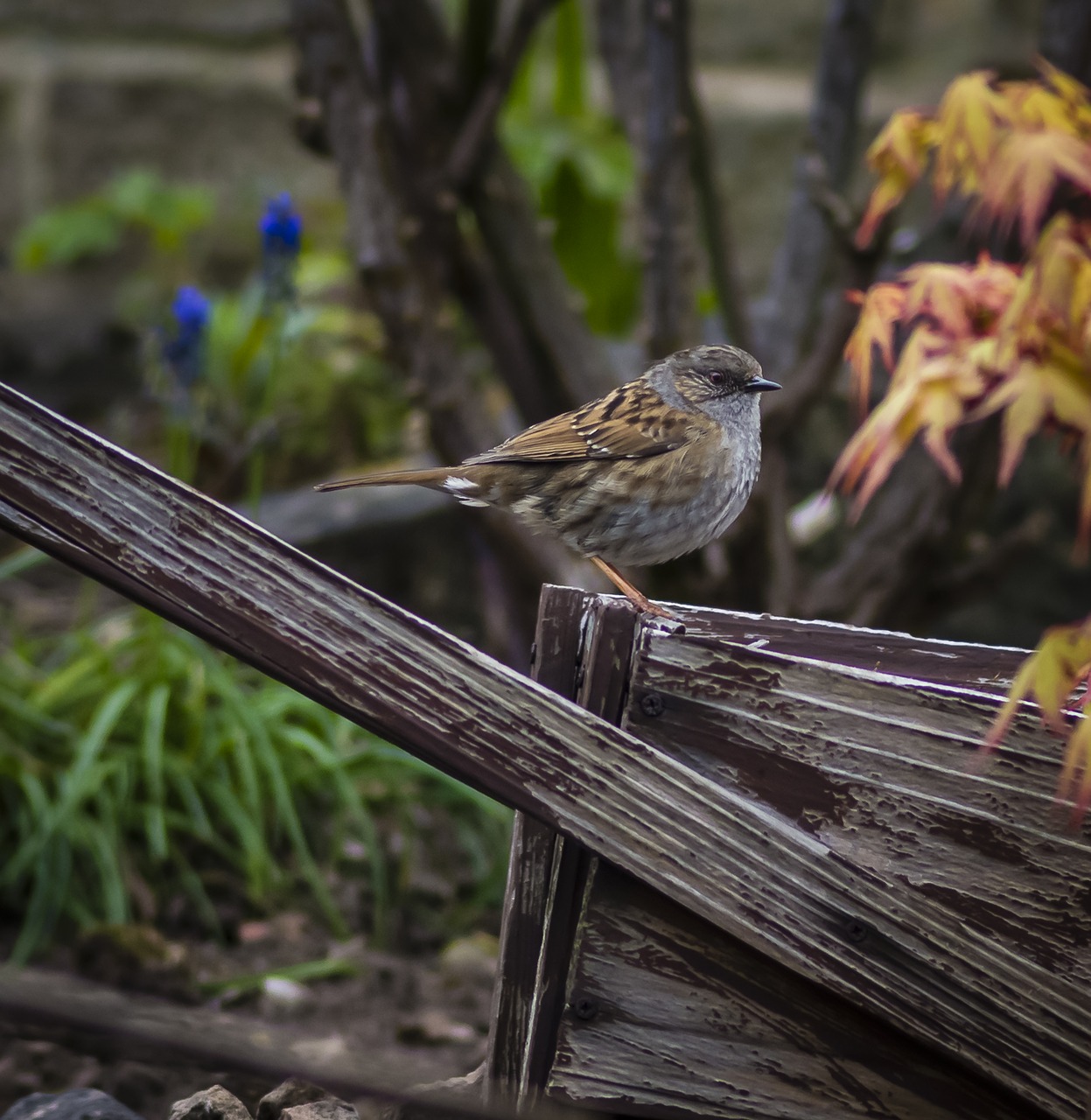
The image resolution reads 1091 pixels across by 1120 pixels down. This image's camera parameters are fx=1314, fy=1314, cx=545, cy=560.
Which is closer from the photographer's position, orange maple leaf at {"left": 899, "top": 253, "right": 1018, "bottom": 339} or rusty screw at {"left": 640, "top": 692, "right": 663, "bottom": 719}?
rusty screw at {"left": 640, "top": 692, "right": 663, "bottom": 719}

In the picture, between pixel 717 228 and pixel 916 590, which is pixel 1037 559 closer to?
pixel 916 590

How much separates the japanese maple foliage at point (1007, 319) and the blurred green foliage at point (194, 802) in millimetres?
1676

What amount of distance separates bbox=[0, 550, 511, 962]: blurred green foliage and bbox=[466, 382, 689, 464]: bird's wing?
1.12 m

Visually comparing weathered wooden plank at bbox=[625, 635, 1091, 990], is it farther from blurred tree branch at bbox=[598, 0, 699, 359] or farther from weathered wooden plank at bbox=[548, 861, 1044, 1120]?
blurred tree branch at bbox=[598, 0, 699, 359]

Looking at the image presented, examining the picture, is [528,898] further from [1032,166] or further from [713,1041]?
[1032,166]

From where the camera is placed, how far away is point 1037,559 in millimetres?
4996

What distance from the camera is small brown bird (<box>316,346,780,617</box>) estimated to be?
2.35 m

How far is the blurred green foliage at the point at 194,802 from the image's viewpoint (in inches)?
119

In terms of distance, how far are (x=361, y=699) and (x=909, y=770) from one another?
69cm

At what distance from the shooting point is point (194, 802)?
3.13 m

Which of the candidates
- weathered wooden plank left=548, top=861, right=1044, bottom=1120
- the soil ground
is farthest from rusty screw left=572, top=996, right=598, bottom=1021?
the soil ground

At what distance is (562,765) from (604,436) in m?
1.07

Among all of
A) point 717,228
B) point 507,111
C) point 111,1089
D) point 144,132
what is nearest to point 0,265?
point 144,132

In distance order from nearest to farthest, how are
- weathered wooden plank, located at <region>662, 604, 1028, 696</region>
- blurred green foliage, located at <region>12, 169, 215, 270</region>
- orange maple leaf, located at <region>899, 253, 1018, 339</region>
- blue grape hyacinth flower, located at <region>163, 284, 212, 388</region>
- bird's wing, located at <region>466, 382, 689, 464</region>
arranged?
1. weathered wooden plank, located at <region>662, 604, 1028, 696</region>
2. orange maple leaf, located at <region>899, 253, 1018, 339</region>
3. bird's wing, located at <region>466, 382, 689, 464</region>
4. blue grape hyacinth flower, located at <region>163, 284, 212, 388</region>
5. blurred green foliage, located at <region>12, 169, 215, 270</region>
